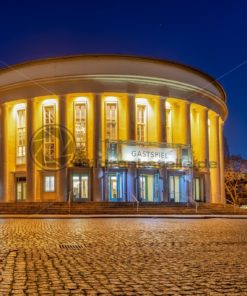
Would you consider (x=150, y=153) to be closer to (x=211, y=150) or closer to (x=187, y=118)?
(x=187, y=118)

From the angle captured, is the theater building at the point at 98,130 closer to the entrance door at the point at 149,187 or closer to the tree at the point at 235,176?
the entrance door at the point at 149,187

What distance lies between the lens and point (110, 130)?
43.7m

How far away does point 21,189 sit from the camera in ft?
150

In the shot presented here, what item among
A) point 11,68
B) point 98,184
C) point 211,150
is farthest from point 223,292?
point 211,150

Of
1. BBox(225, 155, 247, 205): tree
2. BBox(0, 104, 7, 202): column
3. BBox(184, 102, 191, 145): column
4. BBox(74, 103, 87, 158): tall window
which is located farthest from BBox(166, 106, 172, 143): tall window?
BBox(225, 155, 247, 205): tree

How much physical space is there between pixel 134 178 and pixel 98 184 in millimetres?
3033

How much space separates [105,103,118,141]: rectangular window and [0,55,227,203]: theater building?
87 millimetres

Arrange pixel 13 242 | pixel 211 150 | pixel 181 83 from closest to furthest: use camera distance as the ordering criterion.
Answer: pixel 13 242, pixel 181 83, pixel 211 150

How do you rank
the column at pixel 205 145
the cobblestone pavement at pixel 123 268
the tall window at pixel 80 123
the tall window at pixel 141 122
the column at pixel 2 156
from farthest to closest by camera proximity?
1. the column at pixel 205 145
2. the column at pixel 2 156
3. the tall window at pixel 141 122
4. the tall window at pixel 80 123
5. the cobblestone pavement at pixel 123 268

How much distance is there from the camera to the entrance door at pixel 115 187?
4156cm

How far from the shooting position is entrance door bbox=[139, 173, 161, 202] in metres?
42.6

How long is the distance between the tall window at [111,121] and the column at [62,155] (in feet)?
12.1

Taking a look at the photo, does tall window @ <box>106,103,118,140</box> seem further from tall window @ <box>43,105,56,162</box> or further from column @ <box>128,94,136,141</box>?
tall window @ <box>43,105,56,162</box>

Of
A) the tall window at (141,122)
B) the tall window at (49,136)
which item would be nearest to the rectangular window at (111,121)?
the tall window at (141,122)
